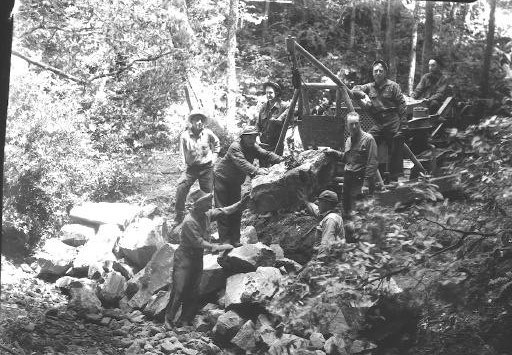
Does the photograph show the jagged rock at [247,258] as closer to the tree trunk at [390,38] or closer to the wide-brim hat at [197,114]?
the wide-brim hat at [197,114]

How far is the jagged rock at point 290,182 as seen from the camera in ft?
14.0

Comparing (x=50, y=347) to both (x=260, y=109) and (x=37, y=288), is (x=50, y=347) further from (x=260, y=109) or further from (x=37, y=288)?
(x=260, y=109)

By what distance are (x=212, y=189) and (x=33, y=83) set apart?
1.59 m

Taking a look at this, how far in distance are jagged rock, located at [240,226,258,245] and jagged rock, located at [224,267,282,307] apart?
31 cm

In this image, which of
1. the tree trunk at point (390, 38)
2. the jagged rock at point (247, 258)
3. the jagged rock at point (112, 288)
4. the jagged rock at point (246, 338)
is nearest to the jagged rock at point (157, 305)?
the jagged rock at point (112, 288)

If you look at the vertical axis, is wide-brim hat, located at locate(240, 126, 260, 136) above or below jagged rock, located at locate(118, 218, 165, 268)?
above

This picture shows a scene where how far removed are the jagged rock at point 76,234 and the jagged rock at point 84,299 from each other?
0.36 m

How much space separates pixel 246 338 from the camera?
3.53 meters

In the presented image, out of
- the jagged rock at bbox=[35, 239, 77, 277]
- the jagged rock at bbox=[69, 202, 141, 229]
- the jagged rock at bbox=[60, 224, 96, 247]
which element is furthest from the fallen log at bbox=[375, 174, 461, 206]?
the jagged rock at bbox=[35, 239, 77, 277]

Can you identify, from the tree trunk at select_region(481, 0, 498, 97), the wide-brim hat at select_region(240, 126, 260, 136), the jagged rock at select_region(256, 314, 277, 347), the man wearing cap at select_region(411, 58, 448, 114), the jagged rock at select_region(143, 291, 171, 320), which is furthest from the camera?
the man wearing cap at select_region(411, 58, 448, 114)

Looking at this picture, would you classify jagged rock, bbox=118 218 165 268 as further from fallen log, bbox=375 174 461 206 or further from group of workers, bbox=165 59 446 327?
fallen log, bbox=375 174 461 206

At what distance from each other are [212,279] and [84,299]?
868mm

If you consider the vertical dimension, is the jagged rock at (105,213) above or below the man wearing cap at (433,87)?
below

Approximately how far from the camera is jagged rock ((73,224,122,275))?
4.17m
